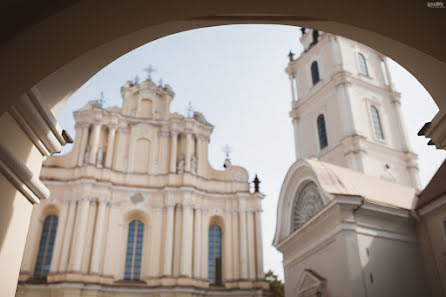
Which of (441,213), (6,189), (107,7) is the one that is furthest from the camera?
(441,213)

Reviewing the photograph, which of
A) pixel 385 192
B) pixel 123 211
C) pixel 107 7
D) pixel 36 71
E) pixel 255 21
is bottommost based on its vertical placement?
pixel 36 71

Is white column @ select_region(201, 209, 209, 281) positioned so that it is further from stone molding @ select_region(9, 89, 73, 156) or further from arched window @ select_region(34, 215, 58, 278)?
stone molding @ select_region(9, 89, 73, 156)

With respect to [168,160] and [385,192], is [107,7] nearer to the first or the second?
[385,192]

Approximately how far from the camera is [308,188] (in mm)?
17562

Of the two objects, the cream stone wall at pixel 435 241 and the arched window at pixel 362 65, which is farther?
the arched window at pixel 362 65

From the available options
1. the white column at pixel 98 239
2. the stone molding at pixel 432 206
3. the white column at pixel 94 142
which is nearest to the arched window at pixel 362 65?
the stone molding at pixel 432 206

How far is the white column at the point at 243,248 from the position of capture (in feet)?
94.4

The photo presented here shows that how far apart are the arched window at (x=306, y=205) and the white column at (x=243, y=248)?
1142 centimetres

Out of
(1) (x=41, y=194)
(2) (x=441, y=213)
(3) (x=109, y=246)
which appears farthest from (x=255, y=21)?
(3) (x=109, y=246)

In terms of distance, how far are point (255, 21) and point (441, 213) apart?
11.8m

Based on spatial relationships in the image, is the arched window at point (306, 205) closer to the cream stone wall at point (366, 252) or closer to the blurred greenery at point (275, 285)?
the cream stone wall at point (366, 252)

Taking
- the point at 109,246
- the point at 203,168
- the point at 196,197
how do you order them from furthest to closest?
1. the point at 203,168
2. the point at 196,197
3. the point at 109,246

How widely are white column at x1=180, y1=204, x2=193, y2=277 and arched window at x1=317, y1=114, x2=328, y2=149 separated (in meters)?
9.90

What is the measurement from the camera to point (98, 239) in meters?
27.6
